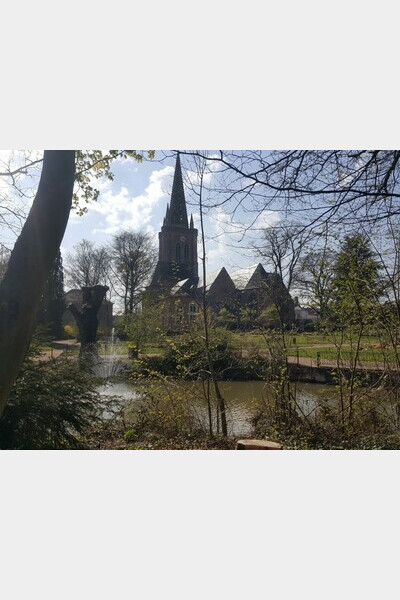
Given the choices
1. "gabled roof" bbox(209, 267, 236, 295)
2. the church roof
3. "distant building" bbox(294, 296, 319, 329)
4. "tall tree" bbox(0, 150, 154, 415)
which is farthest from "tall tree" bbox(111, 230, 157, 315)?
"tall tree" bbox(0, 150, 154, 415)

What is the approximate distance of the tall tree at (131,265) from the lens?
171 inches

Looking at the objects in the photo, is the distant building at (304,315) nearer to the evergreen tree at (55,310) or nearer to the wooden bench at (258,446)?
the wooden bench at (258,446)

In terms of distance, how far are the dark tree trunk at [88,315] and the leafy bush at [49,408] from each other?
0.72 metres

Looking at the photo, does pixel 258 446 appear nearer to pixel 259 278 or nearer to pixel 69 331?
pixel 259 278

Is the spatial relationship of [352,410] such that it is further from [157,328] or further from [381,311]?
[157,328]

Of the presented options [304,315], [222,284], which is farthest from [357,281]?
[222,284]

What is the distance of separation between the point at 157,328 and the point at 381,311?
84.2 inches

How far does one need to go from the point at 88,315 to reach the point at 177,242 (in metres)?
1.45

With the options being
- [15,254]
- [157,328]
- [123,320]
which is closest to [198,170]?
[157,328]

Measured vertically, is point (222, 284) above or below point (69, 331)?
above

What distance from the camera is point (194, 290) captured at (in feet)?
13.0

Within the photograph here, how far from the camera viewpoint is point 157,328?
4.02 metres

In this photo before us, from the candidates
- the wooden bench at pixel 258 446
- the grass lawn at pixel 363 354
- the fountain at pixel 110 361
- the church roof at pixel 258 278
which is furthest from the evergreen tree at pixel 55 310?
the grass lawn at pixel 363 354

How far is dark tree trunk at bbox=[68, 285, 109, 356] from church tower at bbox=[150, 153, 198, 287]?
2.79 feet
